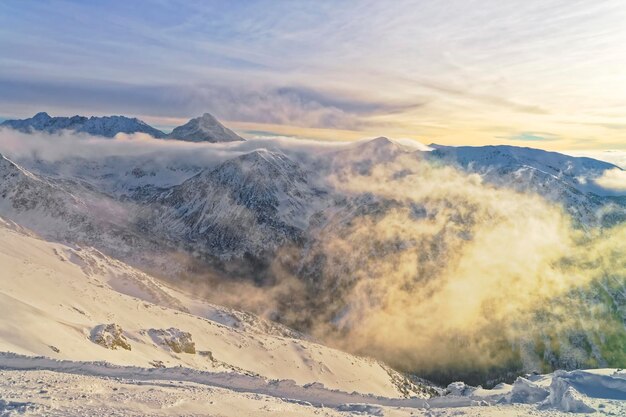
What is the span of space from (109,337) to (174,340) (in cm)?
2137

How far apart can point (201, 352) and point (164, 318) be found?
20.5m

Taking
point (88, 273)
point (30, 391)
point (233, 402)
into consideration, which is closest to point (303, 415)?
point (233, 402)

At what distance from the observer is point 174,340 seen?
8675 cm

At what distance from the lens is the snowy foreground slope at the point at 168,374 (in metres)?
26.1

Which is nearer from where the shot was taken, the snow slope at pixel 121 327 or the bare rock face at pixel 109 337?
the snow slope at pixel 121 327

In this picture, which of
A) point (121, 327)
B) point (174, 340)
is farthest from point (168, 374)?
point (174, 340)

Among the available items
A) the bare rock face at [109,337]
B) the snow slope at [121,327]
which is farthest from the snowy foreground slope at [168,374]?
the snow slope at [121,327]

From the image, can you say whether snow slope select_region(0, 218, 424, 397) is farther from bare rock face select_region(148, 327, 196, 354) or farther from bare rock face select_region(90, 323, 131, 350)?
bare rock face select_region(90, 323, 131, 350)

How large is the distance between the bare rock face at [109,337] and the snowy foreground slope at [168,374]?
0.20 meters

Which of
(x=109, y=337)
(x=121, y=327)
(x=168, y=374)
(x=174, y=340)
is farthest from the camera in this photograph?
(x=174, y=340)

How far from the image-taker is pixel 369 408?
3084 centimetres

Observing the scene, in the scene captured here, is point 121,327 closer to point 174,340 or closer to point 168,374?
point 174,340

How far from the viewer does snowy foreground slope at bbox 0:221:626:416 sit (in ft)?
85.6

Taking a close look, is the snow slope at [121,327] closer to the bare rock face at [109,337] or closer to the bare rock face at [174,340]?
the bare rock face at [174,340]
